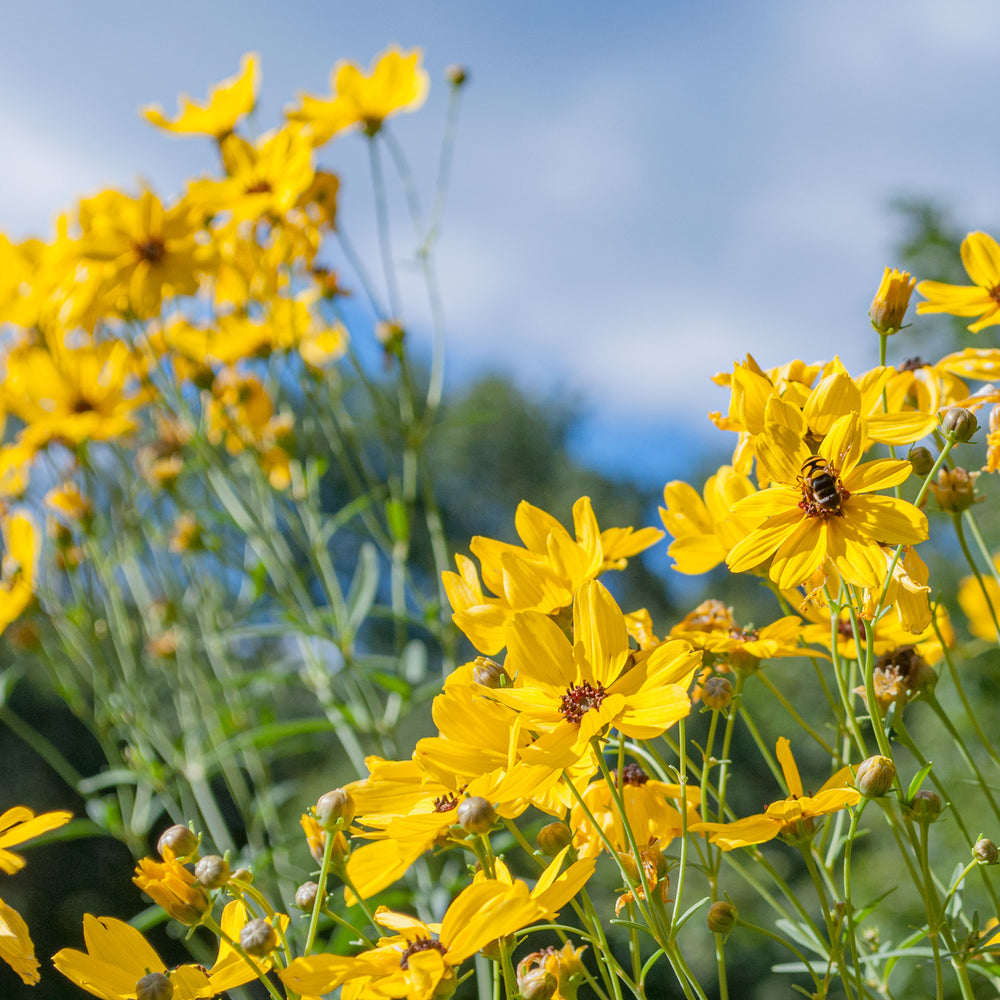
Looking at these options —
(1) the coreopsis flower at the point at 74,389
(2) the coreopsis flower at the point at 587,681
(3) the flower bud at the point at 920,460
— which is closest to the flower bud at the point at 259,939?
(2) the coreopsis flower at the point at 587,681

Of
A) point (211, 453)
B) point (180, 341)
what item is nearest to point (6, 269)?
point (180, 341)

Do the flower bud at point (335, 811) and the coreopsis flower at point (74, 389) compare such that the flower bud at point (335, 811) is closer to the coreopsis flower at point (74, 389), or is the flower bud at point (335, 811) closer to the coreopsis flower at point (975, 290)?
the coreopsis flower at point (975, 290)

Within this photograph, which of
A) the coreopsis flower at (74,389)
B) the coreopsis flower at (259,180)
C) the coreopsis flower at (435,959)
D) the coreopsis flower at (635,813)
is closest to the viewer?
the coreopsis flower at (435,959)

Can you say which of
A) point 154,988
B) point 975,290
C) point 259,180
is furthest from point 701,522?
point 259,180

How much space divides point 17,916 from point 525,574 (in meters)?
0.28

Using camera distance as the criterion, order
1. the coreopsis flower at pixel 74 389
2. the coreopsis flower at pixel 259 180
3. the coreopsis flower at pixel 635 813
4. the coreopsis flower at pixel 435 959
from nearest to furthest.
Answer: the coreopsis flower at pixel 435 959 < the coreopsis flower at pixel 635 813 < the coreopsis flower at pixel 259 180 < the coreopsis flower at pixel 74 389

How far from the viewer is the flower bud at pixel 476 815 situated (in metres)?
0.38

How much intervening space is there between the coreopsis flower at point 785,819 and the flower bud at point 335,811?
0.15 m

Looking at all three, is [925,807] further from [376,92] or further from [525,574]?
[376,92]

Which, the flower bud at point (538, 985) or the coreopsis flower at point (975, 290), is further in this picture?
the coreopsis flower at point (975, 290)

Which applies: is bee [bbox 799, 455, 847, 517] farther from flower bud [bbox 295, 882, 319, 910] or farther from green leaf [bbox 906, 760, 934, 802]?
flower bud [bbox 295, 882, 319, 910]

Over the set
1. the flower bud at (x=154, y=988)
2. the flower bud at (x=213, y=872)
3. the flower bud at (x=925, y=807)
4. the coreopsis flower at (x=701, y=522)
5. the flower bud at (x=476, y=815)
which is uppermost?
the coreopsis flower at (x=701, y=522)

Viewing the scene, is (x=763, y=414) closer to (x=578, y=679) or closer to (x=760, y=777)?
(x=578, y=679)

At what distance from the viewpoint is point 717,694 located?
1.51ft
